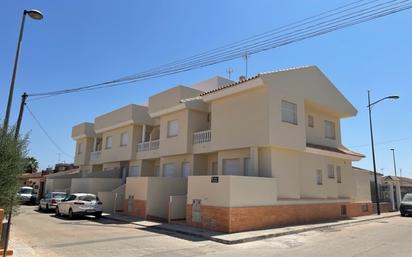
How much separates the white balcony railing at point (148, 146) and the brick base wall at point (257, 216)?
9.56m

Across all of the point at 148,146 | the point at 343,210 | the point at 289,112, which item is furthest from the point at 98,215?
the point at 343,210

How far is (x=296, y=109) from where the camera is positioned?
1941cm

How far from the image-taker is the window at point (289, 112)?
18766 mm

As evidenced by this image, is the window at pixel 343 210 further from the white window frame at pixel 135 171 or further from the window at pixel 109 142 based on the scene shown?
Answer: the window at pixel 109 142

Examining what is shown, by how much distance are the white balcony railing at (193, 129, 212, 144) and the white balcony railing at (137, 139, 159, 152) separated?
457 cm

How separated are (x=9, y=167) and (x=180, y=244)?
6255mm

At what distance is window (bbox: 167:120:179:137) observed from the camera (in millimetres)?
23375

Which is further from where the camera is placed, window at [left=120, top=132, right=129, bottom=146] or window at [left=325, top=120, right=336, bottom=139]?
window at [left=120, top=132, right=129, bottom=146]

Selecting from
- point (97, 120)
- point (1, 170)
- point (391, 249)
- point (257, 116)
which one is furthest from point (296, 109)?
point (97, 120)

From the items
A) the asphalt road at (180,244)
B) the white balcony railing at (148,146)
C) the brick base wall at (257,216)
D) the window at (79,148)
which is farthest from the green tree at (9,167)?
the window at (79,148)

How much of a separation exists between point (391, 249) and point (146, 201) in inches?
505

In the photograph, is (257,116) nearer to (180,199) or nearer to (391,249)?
(180,199)

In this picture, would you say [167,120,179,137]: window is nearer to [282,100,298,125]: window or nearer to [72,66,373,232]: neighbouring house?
[72,66,373,232]: neighbouring house

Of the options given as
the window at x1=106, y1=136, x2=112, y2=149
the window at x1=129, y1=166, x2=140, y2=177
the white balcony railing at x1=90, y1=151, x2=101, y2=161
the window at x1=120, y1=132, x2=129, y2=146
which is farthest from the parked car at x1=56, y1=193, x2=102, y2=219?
the white balcony railing at x1=90, y1=151, x2=101, y2=161
